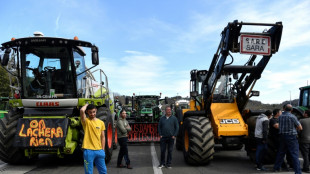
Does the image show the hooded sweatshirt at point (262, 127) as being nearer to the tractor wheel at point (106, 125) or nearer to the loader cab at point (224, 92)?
the loader cab at point (224, 92)

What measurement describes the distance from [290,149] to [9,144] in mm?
7361

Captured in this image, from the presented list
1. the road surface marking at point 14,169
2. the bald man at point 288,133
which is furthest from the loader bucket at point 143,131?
the bald man at point 288,133

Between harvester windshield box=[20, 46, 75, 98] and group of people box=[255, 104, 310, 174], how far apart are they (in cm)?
550

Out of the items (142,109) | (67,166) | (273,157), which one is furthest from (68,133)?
(142,109)

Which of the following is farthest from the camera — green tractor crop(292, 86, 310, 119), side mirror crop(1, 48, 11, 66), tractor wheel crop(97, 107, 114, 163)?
green tractor crop(292, 86, 310, 119)

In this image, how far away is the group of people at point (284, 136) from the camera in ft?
22.0

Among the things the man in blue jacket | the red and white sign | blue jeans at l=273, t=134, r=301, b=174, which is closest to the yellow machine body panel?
blue jeans at l=273, t=134, r=301, b=174

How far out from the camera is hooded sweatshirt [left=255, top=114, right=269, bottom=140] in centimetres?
716

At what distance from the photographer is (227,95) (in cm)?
925

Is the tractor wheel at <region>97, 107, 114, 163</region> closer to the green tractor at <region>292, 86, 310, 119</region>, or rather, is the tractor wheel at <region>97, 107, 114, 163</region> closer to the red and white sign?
the red and white sign

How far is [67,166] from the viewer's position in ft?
25.1

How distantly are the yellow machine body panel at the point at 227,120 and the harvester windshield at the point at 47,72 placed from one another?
4.34 metres

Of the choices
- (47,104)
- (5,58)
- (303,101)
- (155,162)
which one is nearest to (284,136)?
(155,162)

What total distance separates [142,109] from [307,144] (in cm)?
1244
